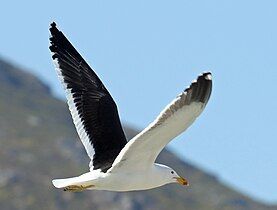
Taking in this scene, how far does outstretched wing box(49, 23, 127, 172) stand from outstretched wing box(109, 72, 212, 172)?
2.68m

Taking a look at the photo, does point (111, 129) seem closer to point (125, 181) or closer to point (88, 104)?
point (88, 104)

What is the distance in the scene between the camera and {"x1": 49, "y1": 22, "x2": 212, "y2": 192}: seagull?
2044cm

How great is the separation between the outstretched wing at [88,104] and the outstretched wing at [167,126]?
8.79 feet

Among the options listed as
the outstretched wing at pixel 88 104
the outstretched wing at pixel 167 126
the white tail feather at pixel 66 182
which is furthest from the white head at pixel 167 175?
the outstretched wing at pixel 88 104

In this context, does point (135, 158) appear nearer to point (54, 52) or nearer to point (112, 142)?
point (112, 142)

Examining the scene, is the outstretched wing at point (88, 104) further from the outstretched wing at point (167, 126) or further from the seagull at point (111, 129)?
the outstretched wing at point (167, 126)

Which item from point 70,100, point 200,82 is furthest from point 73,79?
point 200,82

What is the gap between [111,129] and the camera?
26.8m

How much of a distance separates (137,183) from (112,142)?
10.2 ft

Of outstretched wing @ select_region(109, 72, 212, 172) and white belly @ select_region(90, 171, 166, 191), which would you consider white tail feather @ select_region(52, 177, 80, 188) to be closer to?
white belly @ select_region(90, 171, 166, 191)

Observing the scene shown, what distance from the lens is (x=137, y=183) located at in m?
23.5

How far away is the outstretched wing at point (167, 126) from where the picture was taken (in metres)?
19.9

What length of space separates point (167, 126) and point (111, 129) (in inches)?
234

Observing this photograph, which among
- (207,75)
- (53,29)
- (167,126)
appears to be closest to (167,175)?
(167,126)
